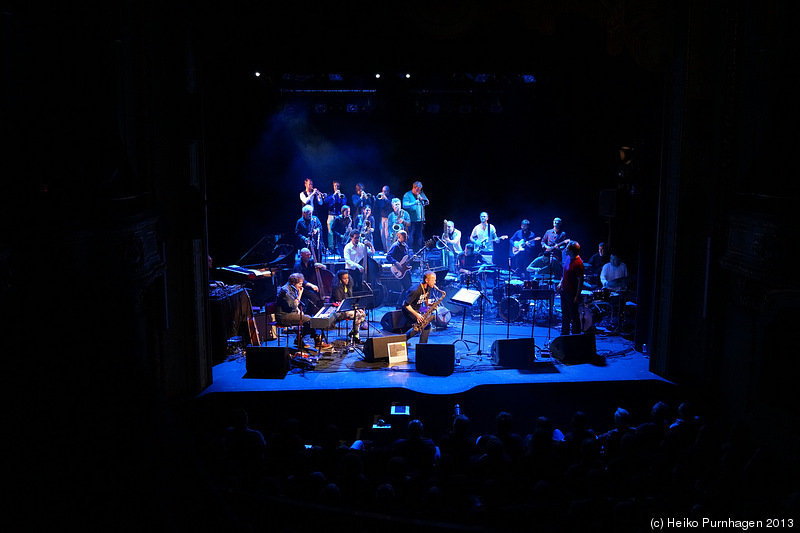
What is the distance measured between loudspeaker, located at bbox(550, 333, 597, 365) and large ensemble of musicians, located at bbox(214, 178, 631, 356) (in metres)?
0.88

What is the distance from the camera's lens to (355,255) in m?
15.7

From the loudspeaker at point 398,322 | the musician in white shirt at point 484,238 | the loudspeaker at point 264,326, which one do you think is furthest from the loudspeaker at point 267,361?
the musician in white shirt at point 484,238

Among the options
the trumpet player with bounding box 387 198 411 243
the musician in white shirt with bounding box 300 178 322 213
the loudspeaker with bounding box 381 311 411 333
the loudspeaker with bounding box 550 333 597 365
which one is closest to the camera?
the loudspeaker with bounding box 550 333 597 365

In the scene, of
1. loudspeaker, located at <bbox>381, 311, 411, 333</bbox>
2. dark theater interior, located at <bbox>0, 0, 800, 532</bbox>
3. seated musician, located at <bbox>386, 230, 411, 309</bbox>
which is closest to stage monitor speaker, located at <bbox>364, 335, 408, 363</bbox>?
dark theater interior, located at <bbox>0, 0, 800, 532</bbox>

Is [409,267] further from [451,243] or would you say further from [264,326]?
[264,326]

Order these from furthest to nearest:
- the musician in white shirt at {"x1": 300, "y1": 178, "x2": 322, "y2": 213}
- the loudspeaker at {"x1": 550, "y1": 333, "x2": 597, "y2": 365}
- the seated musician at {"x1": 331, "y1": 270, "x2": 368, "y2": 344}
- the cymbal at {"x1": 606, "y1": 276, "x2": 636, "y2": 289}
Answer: the musician in white shirt at {"x1": 300, "y1": 178, "x2": 322, "y2": 213}
the cymbal at {"x1": 606, "y1": 276, "x2": 636, "y2": 289}
the seated musician at {"x1": 331, "y1": 270, "x2": 368, "y2": 344}
the loudspeaker at {"x1": 550, "y1": 333, "x2": 597, "y2": 365}

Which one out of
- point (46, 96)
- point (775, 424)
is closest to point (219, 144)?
point (46, 96)

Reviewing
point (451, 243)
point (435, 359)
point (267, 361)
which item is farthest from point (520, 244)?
point (267, 361)

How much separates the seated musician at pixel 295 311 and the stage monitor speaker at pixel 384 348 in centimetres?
105

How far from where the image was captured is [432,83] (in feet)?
57.7

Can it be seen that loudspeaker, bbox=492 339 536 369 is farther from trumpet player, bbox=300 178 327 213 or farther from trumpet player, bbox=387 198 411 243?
trumpet player, bbox=300 178 327 213

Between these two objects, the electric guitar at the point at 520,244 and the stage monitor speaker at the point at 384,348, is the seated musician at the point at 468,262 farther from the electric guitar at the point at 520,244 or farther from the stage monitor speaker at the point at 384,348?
the stage monitor speaker at the point at 384,348

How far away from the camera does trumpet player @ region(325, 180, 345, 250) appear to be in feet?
62.4

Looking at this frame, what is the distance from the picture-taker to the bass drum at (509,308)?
1378cm
